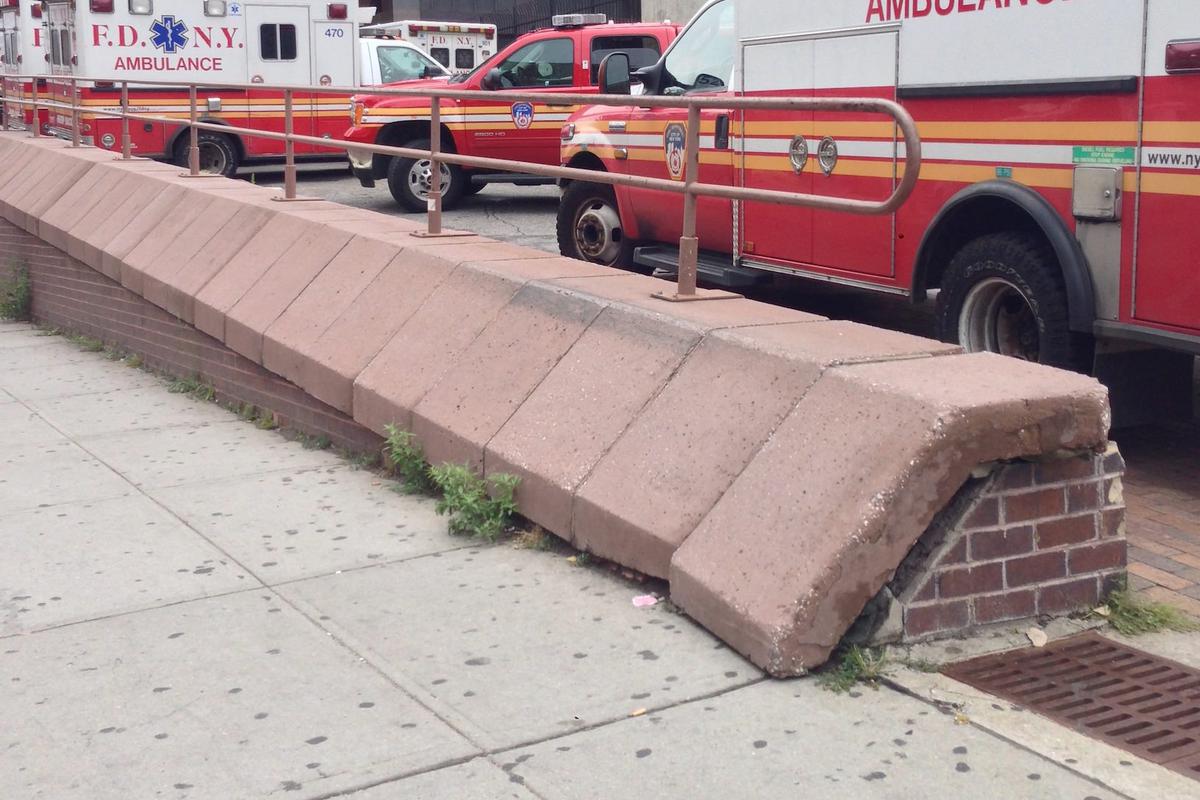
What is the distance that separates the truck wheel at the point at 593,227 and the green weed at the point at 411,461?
14.9 ft

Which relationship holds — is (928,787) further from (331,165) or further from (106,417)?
(331,165)

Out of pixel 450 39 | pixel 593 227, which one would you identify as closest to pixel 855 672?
pixel 593 227

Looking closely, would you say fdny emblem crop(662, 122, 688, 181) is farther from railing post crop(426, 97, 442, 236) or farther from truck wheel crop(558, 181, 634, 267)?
railing post crop(426, 97, 442, 236)

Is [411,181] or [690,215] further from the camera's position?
[411,181]

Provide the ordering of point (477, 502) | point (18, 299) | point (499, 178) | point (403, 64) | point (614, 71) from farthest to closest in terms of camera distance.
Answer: point (403, 64)
point (499, 178)
point (18, 299)
point (614, 71)
point (477, 502)

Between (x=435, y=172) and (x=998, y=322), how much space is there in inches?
116

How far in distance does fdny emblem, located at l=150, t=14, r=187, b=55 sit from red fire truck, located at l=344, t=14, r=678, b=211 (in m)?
3.79

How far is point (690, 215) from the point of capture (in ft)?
18.6

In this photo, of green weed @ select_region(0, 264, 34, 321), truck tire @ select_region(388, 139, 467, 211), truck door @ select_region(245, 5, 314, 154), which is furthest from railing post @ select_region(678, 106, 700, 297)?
truck door @ select_region(245, 5, 314, 154)

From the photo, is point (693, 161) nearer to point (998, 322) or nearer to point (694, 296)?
point (694, 296)

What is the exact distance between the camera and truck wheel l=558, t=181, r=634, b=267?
10.4 meters

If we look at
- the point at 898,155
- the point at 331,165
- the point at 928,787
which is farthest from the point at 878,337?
the point at 331,165

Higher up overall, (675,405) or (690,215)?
(690,215)

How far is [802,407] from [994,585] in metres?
0.77
